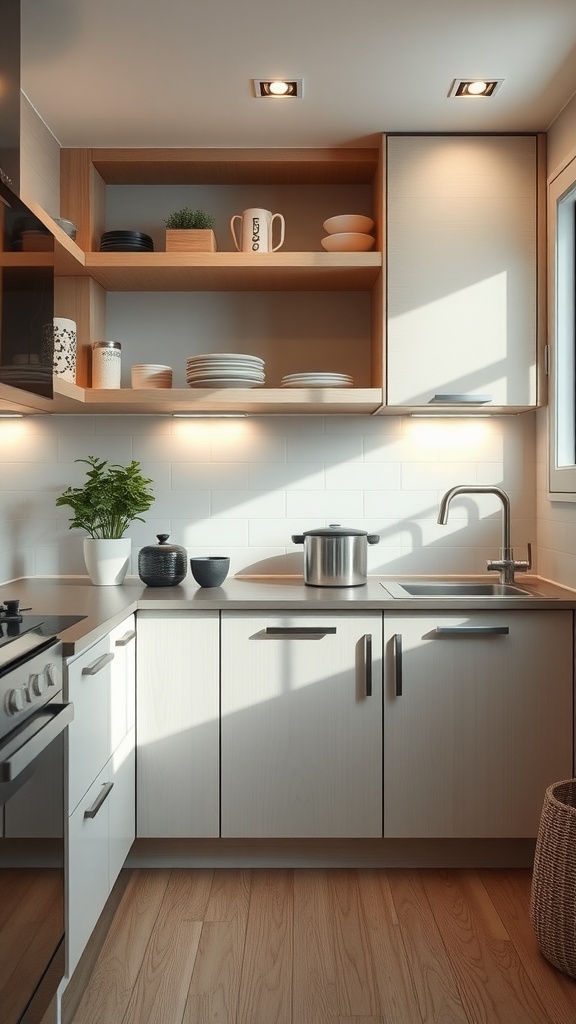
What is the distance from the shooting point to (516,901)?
96.1 inches

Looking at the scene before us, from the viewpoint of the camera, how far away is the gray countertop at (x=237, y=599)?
2.41m

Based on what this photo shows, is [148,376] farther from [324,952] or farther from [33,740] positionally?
[324,952]

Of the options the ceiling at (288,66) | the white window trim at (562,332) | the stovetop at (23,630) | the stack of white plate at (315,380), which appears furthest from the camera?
the stack of white plate at (315,380)

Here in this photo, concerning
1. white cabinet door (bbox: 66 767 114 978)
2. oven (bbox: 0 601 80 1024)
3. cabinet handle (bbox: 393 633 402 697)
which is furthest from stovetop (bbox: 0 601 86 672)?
cabinet handle (bbox: 393 633 402 697)

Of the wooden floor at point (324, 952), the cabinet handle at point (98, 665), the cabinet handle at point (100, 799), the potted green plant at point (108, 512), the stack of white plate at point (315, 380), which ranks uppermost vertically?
the stack of white plate at point (315, 380)

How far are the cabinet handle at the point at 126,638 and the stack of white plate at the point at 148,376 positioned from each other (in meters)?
0.92

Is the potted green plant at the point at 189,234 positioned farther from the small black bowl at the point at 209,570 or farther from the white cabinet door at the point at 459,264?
the small black bowl at the point at 209,570

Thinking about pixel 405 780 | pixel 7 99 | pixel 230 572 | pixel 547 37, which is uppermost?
pixel 547 37

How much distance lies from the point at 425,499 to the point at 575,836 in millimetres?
1442

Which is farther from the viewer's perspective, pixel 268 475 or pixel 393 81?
pixel 268 475

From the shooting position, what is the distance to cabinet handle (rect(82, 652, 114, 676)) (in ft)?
6.50

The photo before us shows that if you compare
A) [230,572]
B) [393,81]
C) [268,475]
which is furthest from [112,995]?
[393,81]

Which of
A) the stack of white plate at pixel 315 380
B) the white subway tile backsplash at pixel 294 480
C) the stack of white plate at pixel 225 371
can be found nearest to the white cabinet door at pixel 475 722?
the white subway tile backsplash at pixel 294 480

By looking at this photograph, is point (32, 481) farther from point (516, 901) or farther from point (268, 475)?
point (516, 901)
